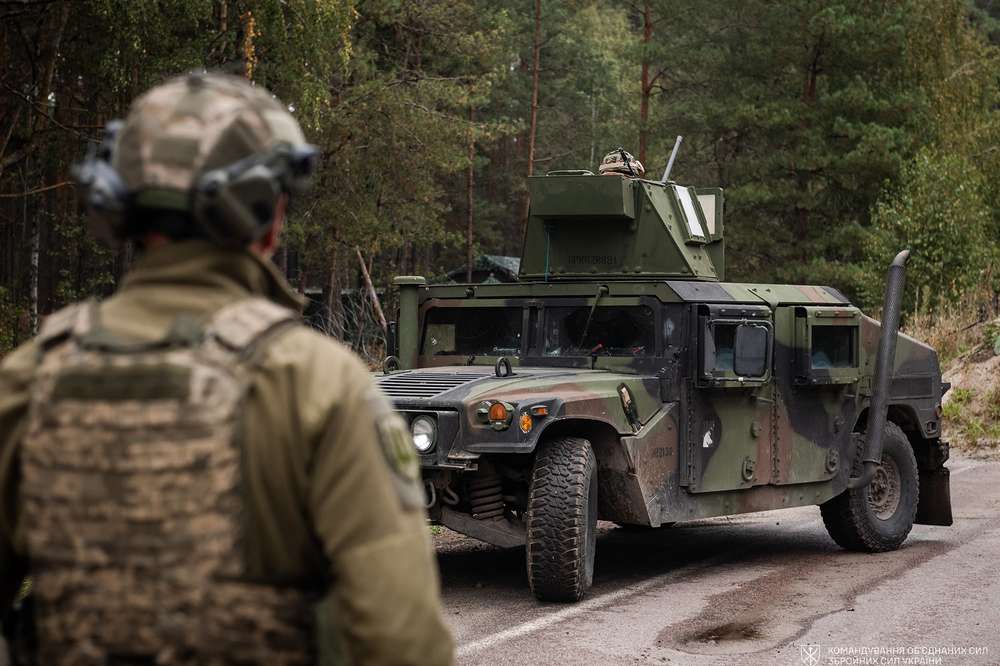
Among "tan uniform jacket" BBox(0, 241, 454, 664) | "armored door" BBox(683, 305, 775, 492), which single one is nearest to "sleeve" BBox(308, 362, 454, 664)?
"tan uniform jacket" BBox(0, 241, 454, 664)

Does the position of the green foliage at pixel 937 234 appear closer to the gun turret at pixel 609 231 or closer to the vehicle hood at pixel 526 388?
the gun turret at pixel 609 231

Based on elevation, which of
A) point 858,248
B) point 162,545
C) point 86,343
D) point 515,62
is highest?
point 515,62

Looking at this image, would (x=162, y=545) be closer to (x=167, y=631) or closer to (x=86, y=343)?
(x=167, y=631)

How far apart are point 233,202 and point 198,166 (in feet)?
0.27

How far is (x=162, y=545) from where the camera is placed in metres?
2.02

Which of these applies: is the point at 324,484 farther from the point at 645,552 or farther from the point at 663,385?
the point at 645,552

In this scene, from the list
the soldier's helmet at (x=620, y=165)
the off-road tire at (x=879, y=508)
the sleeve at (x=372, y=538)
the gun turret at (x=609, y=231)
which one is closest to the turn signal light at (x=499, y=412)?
the gun turret at (x=609, y=231)

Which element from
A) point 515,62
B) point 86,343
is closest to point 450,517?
point 86,343

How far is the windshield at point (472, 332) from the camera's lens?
29.1 ft

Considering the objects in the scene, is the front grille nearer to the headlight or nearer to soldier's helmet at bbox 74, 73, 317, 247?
the headlight

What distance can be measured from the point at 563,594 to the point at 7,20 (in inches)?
418

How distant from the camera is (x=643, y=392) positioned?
26.2ft

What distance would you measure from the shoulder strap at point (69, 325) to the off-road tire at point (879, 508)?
300 inches

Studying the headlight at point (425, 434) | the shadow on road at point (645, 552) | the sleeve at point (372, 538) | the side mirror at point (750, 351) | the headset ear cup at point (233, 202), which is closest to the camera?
the sleeve at point (372, 538)
